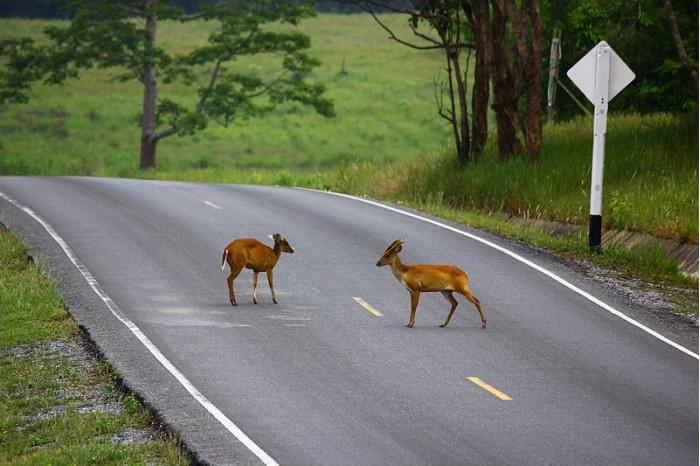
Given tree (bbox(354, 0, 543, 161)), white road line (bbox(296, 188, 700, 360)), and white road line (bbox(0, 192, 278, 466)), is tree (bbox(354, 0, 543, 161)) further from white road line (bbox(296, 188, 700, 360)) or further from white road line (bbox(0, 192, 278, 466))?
white road line (bbox(0, 192, 278, 466))

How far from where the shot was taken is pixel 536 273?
63.8ft

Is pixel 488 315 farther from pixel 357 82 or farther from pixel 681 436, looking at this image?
pixel 357 82

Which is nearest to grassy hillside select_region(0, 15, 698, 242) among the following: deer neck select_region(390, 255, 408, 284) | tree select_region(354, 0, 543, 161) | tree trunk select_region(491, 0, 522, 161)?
tree select_region(354, 0, 543, 161)

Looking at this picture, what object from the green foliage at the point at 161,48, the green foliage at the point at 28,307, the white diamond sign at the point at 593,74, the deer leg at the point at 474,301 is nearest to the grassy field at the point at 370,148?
the white diamond sign at the point at 593,74

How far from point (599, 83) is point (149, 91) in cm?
3021

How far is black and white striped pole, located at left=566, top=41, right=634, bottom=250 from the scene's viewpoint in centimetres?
2105

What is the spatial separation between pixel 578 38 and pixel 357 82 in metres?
45.1

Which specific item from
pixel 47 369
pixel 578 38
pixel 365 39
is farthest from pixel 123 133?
pixel 47 369

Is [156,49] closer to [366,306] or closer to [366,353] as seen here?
[366,306]

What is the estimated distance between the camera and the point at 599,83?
21.2 metres

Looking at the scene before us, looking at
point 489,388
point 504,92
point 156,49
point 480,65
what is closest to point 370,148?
point 156,49

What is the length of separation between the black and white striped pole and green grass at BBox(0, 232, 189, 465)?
345 inches

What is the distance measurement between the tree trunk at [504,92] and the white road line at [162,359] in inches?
464

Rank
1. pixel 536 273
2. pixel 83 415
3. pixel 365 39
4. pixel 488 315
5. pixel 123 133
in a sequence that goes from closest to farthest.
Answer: pixel 83 415 < pixel 488 315 < pixel 536 273 < pixel 123 133 < pixel 365 39
